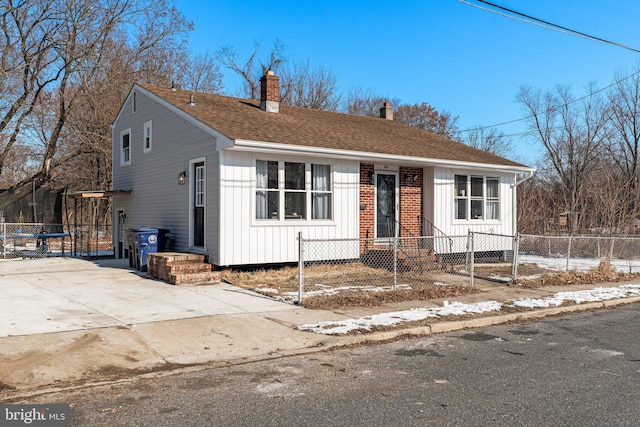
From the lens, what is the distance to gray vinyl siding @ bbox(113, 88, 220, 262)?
41.2ft

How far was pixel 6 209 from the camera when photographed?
21594 millimetres

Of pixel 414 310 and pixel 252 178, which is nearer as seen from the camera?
pixel 414 310

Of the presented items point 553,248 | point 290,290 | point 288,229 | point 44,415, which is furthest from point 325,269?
point 553,248

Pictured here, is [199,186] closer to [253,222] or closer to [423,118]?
[253,222]

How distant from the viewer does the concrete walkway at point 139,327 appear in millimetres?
5668

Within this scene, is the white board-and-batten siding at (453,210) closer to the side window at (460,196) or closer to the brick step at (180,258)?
the side window at (460,196)

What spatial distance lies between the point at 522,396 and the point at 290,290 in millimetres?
6440

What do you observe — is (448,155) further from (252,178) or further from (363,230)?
(252,178)

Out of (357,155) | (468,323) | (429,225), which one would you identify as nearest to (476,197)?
(429,225)

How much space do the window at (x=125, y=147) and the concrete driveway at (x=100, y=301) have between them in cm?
558

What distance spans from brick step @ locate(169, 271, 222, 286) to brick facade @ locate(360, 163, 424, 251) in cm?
469

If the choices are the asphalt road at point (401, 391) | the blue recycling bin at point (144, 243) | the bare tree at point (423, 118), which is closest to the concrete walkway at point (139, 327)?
the asphalt road at point (401, 391)
